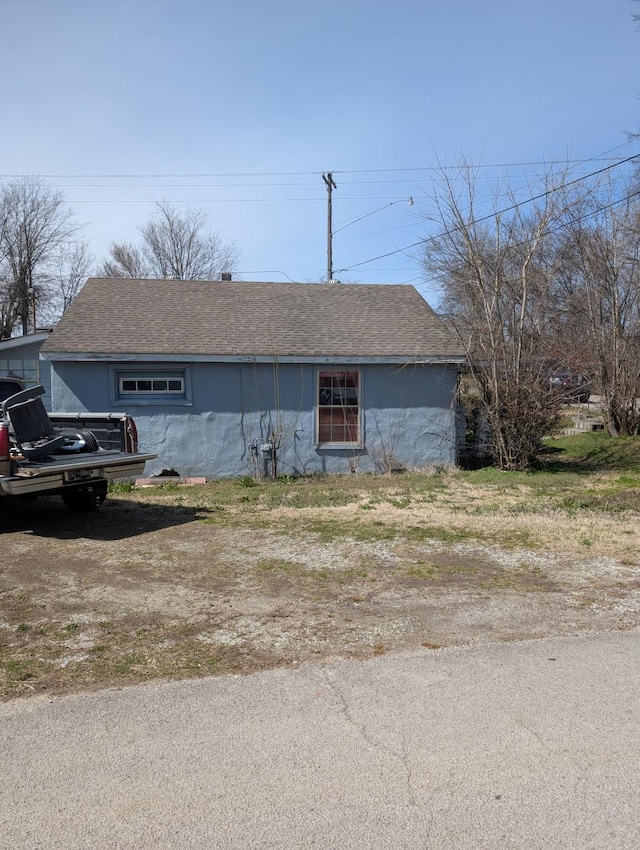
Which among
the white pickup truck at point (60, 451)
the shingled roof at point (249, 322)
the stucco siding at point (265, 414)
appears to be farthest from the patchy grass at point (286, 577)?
the shingled roof at point (249, 322)

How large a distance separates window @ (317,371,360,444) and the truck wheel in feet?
18.4

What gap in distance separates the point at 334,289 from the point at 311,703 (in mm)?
13878

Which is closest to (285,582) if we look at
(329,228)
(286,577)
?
(286,577)

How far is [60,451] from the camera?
896 centimetres

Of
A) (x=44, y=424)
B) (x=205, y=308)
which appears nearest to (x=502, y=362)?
(x=205, y=308)

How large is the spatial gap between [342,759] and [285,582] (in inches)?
118

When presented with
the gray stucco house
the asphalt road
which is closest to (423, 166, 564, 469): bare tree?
the gray stucco house

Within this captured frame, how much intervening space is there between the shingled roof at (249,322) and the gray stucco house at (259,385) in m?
0.04

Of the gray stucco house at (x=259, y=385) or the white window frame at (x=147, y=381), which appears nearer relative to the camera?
the gray stucco house at (x=259, y=385)

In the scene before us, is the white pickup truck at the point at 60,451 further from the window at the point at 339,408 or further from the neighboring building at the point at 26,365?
the neighboring building at the point at 26,365

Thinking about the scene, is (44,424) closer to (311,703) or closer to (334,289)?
(311,703)

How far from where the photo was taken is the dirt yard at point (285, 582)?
4.72m

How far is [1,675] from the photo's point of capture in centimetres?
429

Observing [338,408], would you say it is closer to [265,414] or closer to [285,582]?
[265,414]
